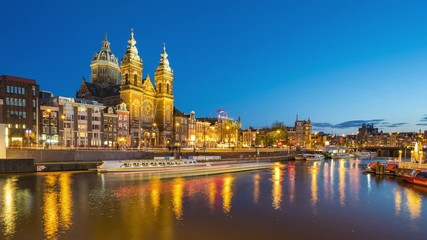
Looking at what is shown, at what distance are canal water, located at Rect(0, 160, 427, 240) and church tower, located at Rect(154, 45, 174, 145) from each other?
278 ft

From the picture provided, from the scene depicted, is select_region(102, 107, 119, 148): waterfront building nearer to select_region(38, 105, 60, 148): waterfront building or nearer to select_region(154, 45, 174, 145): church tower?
select_region(38, 105, 60, 148): waterfront building

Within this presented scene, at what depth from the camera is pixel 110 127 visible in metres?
109

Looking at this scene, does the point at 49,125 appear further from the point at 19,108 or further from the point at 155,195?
the point at 155,195

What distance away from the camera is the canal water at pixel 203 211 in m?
23.9

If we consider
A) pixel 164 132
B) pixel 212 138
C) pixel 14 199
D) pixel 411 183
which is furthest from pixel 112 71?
pixel 411 183

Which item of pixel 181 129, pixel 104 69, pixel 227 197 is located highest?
pixel 104 69

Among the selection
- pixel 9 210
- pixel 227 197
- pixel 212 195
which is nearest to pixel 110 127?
pixel 212 195

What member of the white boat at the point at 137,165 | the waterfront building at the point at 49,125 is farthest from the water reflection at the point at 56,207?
the waterfront building at the point at 49,125

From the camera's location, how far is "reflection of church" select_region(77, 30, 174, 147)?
121 metres

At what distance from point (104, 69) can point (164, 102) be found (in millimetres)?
32334

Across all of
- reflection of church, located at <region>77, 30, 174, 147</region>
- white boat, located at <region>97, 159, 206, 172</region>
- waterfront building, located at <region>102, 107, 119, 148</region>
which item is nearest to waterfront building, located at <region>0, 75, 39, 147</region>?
waterfront building, located at <region>102, 107, 119, 148</region>

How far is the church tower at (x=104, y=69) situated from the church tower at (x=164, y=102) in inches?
820

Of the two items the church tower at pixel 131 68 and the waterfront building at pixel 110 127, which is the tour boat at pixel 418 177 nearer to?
the waterfront building at pixel 110 127

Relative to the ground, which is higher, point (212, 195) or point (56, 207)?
point (56, 207)
